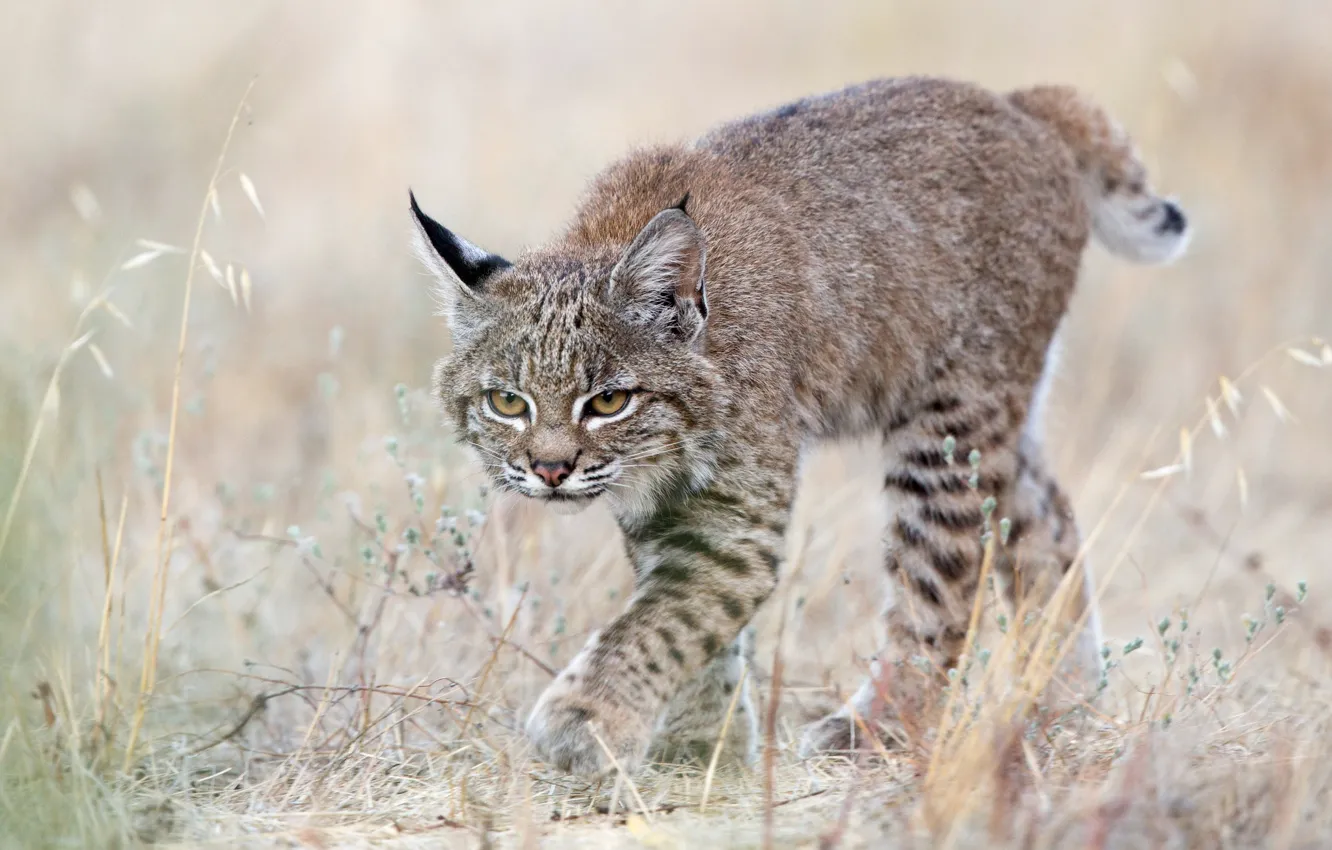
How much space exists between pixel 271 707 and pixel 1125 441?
13.9 feet

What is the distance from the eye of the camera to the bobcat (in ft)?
14.2

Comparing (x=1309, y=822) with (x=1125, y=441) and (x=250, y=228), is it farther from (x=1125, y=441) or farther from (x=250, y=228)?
(x=250, y=228)

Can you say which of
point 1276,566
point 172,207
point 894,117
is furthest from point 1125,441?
point 172,207

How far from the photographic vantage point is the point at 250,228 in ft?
35.7

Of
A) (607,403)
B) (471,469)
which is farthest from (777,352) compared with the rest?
(471,469)

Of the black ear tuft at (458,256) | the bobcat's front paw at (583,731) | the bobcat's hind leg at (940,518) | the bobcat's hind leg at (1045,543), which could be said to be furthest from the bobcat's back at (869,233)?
the bobcat's front paw at (583,731)

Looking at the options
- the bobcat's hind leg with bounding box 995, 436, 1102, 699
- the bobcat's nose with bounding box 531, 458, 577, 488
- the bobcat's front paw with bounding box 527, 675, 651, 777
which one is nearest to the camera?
the bobcat's front paw with bounding box 527, 675, 651, 777

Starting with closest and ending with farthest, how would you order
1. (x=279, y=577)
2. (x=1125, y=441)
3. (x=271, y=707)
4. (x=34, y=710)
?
(x=34, y=710)
(x=271, y=707)
(x=279, y=577)
(x=1125, y=441)

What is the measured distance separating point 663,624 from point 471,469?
1.09 metres

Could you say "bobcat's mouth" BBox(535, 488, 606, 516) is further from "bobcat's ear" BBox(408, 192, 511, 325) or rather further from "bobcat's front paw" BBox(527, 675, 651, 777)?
"bobcat's ear" BBox(408, 192, 511, 325)

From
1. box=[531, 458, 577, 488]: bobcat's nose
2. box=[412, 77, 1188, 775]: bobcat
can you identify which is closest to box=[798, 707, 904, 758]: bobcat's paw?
box=[412, 77, 1188, 775]: bobcat

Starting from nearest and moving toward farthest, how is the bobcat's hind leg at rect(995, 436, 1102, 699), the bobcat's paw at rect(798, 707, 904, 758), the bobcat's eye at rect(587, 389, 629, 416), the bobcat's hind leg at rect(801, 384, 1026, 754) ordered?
the bobcat's eye at rect(587, 389, 629, 416) < the bobcat's paw at rect(798, 707, 904, 758) < the bobcat's hind leg at rect(801, 384, 1026, 754) < the bobcat's hind leg at rect(995, 436, 1102, 699)

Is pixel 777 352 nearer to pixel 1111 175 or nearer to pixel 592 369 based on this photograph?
pixel 592 369

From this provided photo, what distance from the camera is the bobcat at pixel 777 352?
434 centimetres
